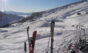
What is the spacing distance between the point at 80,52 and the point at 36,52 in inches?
232

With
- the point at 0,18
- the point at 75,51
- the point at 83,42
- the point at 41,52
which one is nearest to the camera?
the point at 75,51

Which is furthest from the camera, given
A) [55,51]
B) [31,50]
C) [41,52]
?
[41,52]

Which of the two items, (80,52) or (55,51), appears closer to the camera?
(80,52)

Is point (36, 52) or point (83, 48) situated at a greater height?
point (83, 48)

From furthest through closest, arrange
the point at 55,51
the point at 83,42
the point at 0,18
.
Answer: the point at 0,18 → the point at 55,51 → the point at 83,42

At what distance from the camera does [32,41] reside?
7598 mm

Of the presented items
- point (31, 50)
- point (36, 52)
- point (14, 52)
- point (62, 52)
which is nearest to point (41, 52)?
point (36, 52)

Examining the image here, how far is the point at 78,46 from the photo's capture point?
14.5 metres

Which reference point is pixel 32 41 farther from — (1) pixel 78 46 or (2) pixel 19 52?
(2) pixel 19 52

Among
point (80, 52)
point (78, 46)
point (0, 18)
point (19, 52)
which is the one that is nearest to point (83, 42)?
point (78, 46)

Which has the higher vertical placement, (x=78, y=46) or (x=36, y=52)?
(x=78, y=46)

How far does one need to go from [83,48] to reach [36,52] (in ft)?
18.5

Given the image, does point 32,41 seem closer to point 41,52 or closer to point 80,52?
point 80,52

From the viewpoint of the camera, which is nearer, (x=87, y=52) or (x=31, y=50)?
(x=31, y=50)
